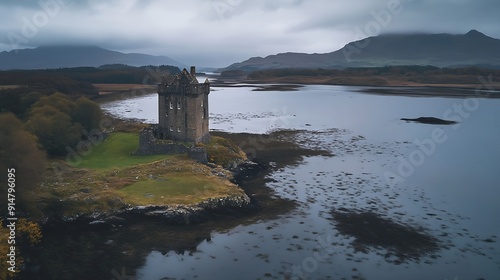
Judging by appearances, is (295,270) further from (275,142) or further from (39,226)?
(275,142)

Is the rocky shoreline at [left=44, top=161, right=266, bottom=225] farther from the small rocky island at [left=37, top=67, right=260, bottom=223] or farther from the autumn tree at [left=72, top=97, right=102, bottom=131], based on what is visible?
the autumn tree at [left=72, top=97, right=102, bottom=131]

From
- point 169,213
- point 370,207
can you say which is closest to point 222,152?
point 169,213

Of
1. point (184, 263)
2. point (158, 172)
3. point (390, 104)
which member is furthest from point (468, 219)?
point (390, 104)

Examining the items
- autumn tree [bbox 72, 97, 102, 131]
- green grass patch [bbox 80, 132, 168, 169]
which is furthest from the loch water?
autumn tree [bbox 72, 97, 102, 131]

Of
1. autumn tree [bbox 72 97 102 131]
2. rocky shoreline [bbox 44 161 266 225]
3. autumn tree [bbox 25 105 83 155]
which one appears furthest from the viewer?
autumn tree [bbox 72 97 102 131]

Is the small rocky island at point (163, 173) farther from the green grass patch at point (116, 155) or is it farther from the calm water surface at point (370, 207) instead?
the calm water surface at point (370, 207)

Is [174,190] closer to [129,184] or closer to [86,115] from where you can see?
[129,184]
